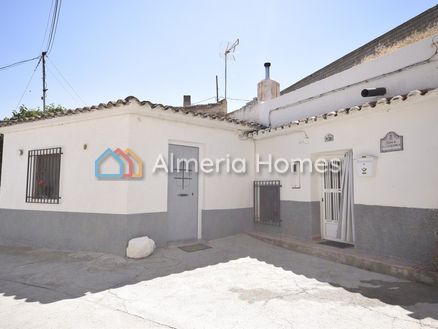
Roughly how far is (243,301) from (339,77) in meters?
6.62

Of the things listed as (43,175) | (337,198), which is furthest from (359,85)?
(43,175)

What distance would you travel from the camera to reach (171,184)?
7.93 metres

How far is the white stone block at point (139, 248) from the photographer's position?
22.0 feet

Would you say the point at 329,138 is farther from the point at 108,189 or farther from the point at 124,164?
the point at 108,189

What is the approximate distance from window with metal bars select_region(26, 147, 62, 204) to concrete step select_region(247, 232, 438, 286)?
6.20 meters

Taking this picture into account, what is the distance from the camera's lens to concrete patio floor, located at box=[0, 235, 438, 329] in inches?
151

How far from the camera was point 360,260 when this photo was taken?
20.2ft

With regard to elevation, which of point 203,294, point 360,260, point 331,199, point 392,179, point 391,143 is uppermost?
point 391,143

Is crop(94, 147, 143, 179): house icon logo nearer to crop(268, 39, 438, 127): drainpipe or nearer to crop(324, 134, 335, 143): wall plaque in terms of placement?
crop(324, 134, 335, 143): wall plaque

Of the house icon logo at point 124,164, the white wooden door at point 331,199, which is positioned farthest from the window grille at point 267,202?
the house icon logo at point 124,164

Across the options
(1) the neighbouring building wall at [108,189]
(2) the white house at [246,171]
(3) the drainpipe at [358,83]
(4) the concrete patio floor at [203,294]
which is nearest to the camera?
(4) the concrete patio floor at [203,294]

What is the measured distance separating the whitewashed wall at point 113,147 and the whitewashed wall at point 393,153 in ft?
8.29

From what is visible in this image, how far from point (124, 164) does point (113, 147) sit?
1.96ft

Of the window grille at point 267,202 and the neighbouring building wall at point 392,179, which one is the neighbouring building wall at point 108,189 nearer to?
the window grille at point 267,202
